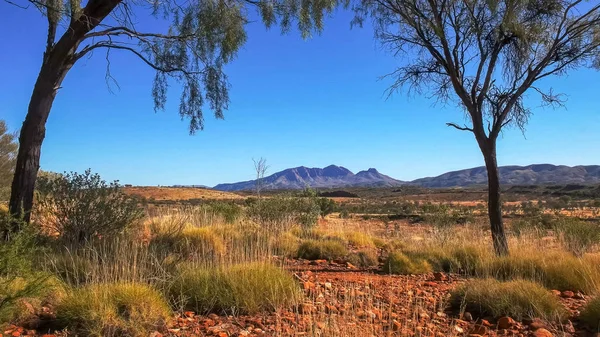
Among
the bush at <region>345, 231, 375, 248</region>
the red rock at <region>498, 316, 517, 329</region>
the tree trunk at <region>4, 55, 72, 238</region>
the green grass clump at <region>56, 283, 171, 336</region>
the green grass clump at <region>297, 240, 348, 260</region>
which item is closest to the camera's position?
the green grass clump at <region>56, 283, 171, 336</region>

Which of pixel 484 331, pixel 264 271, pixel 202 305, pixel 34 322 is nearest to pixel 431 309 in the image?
pixel 484 331

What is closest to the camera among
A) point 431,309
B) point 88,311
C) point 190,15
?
point 88,311

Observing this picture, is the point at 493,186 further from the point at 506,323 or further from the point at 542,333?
the point at 542,333

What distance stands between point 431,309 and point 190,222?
28.0 feet

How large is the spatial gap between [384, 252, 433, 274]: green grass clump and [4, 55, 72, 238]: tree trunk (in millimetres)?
6774

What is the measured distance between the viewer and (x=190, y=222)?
517 inches

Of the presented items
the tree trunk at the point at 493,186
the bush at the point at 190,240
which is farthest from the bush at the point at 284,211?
the tree trunk at the point at 493,186

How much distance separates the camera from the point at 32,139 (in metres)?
7.95

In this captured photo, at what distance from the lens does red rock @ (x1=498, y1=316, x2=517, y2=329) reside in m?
5.54

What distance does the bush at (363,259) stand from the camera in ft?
33.6

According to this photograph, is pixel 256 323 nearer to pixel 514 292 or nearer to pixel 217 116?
pixel 514 292

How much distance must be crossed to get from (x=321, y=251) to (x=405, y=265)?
2.33 metres

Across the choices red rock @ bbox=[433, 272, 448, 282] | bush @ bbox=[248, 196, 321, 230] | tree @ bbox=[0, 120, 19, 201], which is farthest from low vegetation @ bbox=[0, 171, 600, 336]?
tree @ bbox=[0, 120, 19, 201]

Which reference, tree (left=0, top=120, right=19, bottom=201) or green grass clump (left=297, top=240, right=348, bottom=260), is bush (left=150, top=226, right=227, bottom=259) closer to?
green grass clump (left=297, top=240, right=348, bottom=260)
